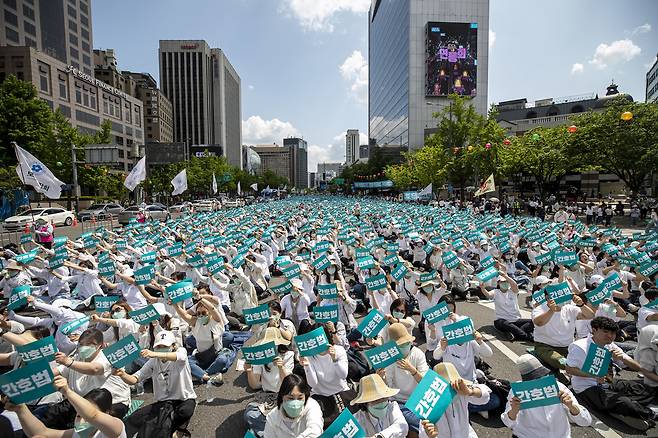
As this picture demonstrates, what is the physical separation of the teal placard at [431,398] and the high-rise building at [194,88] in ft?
467

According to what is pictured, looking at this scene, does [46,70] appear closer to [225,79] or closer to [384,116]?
[384,116]

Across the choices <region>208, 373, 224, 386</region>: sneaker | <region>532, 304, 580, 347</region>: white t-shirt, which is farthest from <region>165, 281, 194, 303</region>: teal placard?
<region>532, 304, 580, 347</region>: white t-shirt

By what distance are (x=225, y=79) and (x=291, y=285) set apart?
16304 cm

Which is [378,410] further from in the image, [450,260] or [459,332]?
[450,260]

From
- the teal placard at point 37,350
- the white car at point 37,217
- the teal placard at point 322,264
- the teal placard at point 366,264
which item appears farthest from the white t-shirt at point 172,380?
the white car at point 37,217

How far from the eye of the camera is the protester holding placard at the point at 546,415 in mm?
3555

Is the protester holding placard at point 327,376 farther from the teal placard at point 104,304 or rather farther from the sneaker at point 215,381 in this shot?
the teal placard at point 104,304

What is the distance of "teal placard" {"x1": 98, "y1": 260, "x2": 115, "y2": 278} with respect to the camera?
31.4 feet

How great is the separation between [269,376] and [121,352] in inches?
69.8

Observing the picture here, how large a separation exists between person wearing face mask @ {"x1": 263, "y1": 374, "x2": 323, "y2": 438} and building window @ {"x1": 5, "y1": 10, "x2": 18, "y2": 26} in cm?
7702

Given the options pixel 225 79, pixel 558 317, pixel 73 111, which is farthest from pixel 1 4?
pixel 225 79

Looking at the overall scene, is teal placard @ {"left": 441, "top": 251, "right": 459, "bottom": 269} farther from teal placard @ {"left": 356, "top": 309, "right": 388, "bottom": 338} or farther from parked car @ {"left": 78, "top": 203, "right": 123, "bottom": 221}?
parked car @ {"left": 78, "top": 203, "right": 123, "bottom": 221}

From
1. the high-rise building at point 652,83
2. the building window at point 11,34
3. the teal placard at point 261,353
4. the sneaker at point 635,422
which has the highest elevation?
the building window at point 11,34

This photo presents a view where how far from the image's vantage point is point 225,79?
15475 cm
